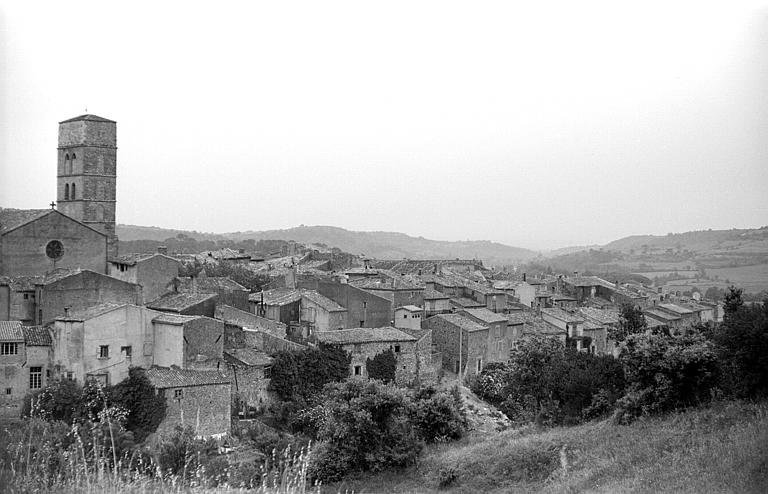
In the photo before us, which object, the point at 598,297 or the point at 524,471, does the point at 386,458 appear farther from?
the point at 598,297

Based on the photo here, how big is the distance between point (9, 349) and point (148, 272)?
10914 millimetres

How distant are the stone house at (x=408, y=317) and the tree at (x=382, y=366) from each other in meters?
4.54

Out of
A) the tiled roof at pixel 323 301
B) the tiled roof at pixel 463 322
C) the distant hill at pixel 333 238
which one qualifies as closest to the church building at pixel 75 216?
the tiled roof at pixel 323 301

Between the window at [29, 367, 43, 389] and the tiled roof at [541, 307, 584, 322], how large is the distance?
1105 inches

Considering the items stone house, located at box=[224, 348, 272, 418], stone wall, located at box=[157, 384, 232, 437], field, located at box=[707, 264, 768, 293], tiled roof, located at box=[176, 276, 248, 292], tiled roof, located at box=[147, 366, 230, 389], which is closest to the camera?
field, located at box=[707, 264, 768, 293]

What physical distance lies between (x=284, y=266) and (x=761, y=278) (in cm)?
3528

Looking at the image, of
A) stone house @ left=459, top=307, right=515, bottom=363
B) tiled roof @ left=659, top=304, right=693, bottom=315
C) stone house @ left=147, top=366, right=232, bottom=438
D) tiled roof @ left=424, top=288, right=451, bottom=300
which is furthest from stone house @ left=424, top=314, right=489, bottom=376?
tiled roof @ left=659, top=304, right=693, bottom=315

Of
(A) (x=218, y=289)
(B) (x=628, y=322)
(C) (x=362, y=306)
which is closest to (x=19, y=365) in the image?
(A) (x=218, y=289)

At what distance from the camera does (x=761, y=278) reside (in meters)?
23.9

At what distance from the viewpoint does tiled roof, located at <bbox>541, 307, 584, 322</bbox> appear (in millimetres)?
46344

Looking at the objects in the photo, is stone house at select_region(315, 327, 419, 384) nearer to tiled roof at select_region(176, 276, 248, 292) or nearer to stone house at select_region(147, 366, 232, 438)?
stone house at select_region(147, 366, 232, 438)

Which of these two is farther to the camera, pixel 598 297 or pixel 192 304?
pixel 598 297

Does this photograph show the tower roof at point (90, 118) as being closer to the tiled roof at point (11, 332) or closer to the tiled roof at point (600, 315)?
the tiled roof at point (11, 332)

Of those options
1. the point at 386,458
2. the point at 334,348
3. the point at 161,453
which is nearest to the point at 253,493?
the point at 386,458
